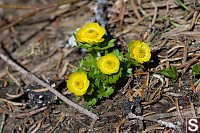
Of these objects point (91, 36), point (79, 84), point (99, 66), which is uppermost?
point (91, 36)

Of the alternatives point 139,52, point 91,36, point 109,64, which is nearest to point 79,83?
point 109,64

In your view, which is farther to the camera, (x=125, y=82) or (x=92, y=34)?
(x=125, y=82)

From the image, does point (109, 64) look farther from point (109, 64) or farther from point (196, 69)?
point (196, 69)

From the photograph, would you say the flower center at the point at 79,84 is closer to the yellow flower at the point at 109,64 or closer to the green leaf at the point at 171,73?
the yellow flower at the point at 109,64

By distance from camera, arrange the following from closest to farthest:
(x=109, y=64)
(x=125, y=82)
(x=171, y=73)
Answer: (x=109, y=64) → (x=171, y=73) → (x=125, y=82)

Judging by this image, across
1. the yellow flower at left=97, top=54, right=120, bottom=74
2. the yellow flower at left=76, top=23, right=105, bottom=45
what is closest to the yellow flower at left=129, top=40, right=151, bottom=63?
the yellow flower at left=97, top=54, right=120, bottom=74

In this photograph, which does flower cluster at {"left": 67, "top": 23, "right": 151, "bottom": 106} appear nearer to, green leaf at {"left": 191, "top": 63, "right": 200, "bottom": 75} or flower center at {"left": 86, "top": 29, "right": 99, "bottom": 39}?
flower center at {"left": 86, "top": 29, "right": 99, "bottom": 39}

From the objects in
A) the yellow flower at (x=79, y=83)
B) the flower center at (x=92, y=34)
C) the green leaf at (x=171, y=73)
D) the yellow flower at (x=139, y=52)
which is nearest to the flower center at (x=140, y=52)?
the yellow flower at (x=139, y=52)

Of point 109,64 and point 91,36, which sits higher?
point 91,36
